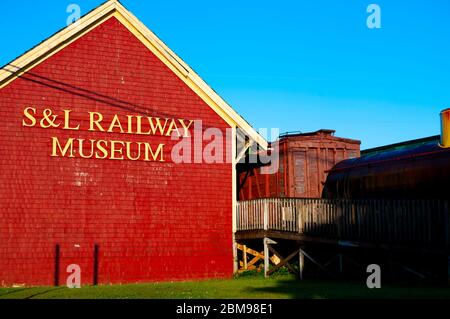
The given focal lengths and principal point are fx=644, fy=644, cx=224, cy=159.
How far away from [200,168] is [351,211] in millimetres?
6943

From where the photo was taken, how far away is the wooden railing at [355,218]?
1730cm

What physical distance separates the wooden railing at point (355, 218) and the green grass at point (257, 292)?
1466 mm

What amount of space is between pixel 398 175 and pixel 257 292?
23.6 feet

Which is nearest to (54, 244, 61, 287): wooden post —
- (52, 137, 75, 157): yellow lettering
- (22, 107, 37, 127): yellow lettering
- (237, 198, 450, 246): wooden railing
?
(52, 137, 75, 157): yellow lettering

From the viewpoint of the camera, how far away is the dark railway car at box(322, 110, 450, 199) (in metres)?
19.8

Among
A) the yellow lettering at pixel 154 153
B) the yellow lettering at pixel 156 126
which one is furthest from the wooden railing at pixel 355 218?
the yellow lettering at pixel 156 126

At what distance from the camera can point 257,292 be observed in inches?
691

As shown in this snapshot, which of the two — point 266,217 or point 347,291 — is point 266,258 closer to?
point 266,217

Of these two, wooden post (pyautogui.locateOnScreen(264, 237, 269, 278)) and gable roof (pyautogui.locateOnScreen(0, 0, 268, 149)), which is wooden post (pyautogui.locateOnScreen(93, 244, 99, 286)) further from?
gable roof (pyautogui.locateOnScreen(0, 0, 268, 149))

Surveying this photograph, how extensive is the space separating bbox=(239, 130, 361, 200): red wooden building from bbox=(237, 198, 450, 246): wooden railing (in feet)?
8.21

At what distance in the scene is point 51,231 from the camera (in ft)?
72.3

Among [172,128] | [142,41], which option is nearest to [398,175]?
[172,128]

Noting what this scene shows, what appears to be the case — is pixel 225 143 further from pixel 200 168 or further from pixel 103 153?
pixel 103 153
